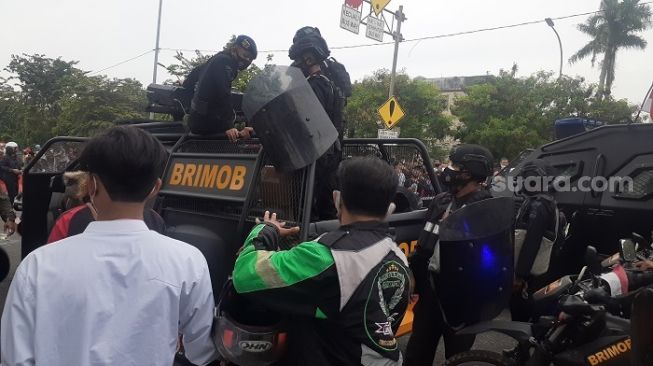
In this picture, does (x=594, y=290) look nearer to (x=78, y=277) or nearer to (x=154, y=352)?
(x=154, y=352)

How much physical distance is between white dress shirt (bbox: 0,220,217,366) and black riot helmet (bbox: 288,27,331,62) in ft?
6.53

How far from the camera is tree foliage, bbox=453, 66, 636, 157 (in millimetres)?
26641

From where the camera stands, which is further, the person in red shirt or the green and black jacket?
the person in red shirt

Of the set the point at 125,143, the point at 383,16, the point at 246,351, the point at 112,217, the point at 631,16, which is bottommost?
the point at 246,351

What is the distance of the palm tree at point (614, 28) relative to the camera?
111 ft

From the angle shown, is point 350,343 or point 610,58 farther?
point 610,58

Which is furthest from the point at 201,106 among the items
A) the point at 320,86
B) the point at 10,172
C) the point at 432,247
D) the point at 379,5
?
the point at 379,5

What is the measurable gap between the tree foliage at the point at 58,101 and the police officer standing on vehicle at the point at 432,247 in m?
16.0

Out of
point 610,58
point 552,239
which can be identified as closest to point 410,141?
point 552,239

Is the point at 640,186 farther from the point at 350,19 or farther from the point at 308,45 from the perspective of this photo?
the point at 350,19

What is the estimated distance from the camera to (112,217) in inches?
54.4

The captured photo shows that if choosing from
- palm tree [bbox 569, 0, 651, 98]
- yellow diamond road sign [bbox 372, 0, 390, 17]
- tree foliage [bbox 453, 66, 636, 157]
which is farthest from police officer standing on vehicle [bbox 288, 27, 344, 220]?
palm tree [bbox 569, 0, 651, 98]

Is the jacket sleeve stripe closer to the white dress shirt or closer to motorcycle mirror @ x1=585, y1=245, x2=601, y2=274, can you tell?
the white dress shirt

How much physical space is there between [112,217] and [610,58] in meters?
39.4
